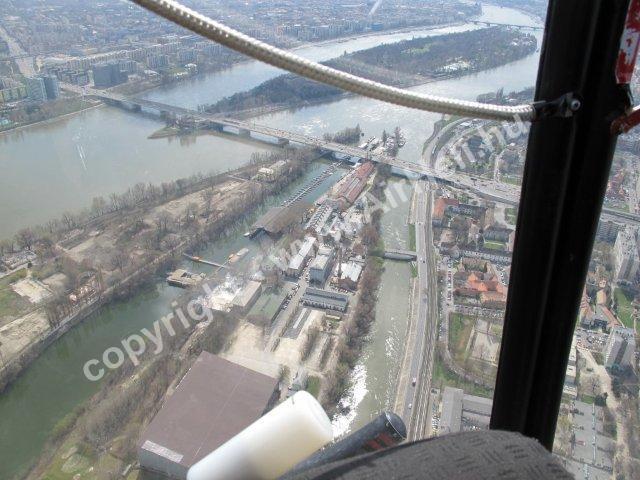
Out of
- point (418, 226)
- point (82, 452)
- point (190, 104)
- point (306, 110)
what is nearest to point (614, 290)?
point (82, 452)

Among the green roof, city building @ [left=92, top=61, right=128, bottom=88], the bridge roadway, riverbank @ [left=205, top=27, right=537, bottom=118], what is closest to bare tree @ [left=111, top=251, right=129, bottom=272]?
the green roof

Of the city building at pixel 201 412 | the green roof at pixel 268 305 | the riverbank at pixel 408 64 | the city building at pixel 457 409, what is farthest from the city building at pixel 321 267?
the riverbank at pixel 408 64

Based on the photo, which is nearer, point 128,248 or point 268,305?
point 268,305

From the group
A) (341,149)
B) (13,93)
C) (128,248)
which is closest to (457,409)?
(128,248)

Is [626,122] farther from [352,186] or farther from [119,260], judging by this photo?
[352,186]

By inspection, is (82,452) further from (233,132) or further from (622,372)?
(233,132)

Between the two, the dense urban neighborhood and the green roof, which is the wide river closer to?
the dense urban neighborhood

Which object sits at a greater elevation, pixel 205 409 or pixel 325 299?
pixel 205 409

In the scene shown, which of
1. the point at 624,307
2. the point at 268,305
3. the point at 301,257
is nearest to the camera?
the point at 624,307
